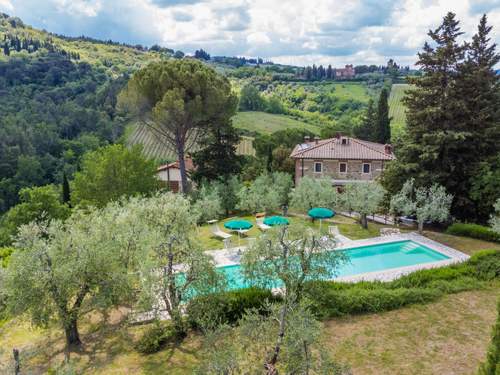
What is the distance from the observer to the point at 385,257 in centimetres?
2008

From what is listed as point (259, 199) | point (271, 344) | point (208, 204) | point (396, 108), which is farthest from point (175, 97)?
point (396, 108)

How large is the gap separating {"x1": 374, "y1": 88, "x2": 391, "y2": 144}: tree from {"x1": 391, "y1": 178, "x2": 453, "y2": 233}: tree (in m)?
35.6

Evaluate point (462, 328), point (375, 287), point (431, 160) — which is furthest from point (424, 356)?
point (431, 160)

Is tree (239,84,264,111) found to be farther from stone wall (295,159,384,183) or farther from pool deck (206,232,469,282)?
pool deck (206,232,469,282)

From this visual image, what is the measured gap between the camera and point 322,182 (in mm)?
27578

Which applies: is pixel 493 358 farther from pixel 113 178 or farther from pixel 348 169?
pixel 348 169

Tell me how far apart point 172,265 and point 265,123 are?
9093 centimetres

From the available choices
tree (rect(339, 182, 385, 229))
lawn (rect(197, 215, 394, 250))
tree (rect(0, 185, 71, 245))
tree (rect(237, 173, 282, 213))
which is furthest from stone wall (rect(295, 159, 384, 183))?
tree (rect(0, 185, 71, 245))

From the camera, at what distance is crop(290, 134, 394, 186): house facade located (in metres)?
34.3

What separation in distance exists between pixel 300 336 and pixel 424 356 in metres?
6.29

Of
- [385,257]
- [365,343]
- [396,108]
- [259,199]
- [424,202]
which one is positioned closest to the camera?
[365,343]

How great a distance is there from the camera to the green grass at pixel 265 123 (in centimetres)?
9431

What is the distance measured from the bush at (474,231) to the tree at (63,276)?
61.4 ft

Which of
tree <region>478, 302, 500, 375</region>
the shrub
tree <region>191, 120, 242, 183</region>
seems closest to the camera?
tree <region>478, 302, 500, 375</region>
